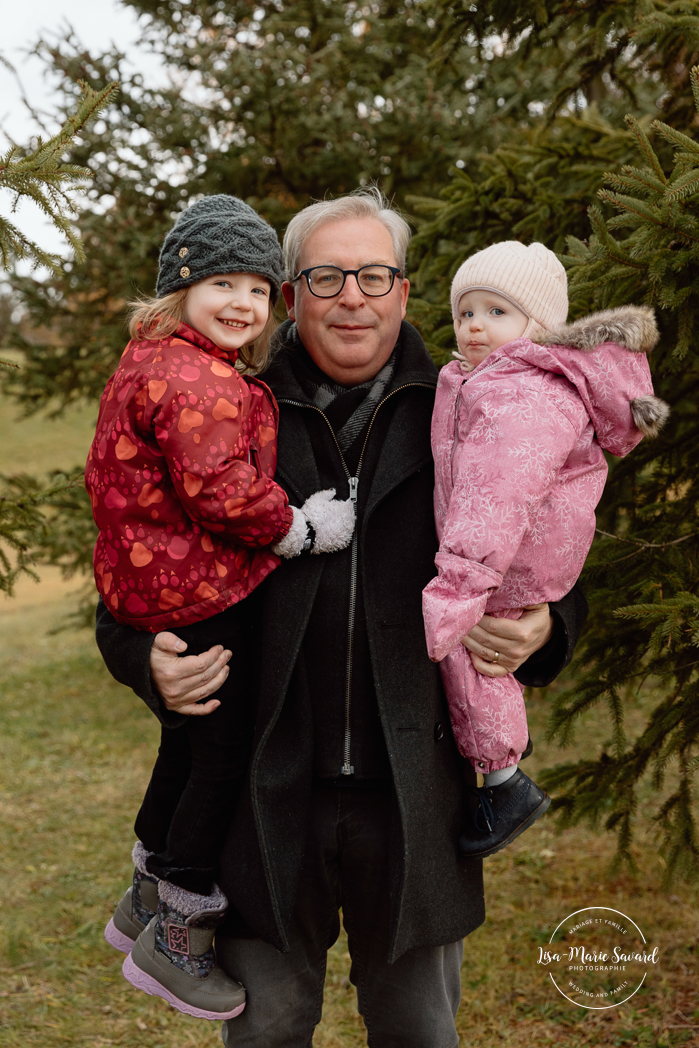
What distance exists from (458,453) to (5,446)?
22992 mm

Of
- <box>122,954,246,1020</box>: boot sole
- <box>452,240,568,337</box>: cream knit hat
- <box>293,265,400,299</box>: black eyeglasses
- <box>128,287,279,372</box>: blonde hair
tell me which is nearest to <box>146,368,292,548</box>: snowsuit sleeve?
<box>128,287,279,372</box>: blonde hair

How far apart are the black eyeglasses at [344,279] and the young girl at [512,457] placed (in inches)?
7.9

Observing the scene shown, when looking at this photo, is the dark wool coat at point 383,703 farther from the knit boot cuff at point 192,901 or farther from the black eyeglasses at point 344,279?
the black eyeglasses at point 344,279

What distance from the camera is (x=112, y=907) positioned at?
471 cm

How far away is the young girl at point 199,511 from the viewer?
75.0 inches

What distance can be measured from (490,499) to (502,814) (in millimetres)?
801

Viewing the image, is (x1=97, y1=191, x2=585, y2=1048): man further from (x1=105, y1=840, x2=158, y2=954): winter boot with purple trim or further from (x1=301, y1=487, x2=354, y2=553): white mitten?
(x1=105, y1=840, x2=158, y2=954): winter boot with purple trim

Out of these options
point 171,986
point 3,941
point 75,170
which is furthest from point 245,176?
point 171,986

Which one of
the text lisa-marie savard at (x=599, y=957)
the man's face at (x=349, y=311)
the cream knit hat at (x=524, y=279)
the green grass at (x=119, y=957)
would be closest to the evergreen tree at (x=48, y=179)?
the man's face at (x=349, y=311)

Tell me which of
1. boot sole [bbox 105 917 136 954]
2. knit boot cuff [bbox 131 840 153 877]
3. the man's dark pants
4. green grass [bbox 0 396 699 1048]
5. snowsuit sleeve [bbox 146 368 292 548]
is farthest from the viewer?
green grass [bbox 0 396 699 1048]

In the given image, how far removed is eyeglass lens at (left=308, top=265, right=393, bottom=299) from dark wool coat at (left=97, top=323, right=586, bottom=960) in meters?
0.29

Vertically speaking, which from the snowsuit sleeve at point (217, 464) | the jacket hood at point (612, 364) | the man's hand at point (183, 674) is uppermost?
the jacket hood at point (612, 364)

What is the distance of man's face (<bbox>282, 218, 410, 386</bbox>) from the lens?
2.19m

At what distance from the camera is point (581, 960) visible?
387cm
